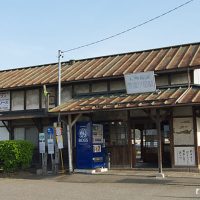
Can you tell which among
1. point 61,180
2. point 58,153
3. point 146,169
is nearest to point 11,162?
point 58,153

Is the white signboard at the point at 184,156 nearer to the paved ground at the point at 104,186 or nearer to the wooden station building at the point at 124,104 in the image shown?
the wooden station building at the point at 124,104

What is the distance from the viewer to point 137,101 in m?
16.5

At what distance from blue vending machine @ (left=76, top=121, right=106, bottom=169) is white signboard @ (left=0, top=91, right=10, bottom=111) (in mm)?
5855

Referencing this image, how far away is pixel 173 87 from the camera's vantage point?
17.8 metres

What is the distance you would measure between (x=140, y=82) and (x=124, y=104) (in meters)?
1.59

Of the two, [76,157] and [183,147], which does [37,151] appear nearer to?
[76,157]

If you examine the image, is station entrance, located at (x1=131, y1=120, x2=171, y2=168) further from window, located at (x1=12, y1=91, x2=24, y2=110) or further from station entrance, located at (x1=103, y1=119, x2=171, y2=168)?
window, located at (x1=12, y1=91, x2=24, y2=110)

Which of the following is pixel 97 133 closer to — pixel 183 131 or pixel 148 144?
pixel 148 144

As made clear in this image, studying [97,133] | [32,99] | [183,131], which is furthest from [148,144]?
[32,99]

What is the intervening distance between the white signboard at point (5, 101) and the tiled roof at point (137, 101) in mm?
4892

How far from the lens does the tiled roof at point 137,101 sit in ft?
50.9

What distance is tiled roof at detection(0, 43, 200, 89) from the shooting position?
18516 millimetres

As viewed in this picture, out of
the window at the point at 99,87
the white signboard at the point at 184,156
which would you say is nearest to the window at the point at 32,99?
the window at the point at 99,87

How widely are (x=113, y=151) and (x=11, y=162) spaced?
4.92 metres
